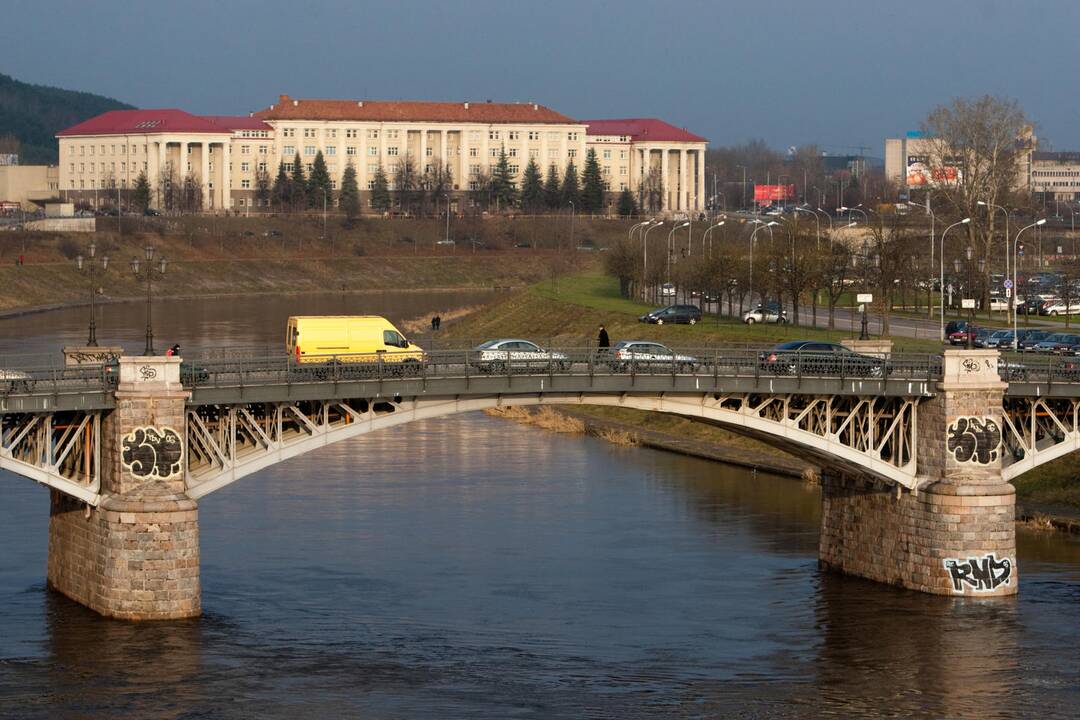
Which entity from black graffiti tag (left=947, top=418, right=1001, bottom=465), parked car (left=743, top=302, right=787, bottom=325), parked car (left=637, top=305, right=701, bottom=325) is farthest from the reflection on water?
parked car (left=637, top=305, right=701, bottom=325)

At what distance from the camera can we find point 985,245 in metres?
116

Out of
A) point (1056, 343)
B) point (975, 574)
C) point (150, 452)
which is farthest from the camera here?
point (1056, 343)

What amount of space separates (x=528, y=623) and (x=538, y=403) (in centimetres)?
652

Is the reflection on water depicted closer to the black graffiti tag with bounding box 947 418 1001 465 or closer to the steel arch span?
the steel arch span

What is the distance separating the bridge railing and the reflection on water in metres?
5.78

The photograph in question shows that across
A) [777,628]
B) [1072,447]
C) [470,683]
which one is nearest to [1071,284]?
[1072,447]

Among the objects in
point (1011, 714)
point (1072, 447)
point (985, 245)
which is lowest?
point (1011, 714)

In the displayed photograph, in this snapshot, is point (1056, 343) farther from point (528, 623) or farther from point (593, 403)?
point (528, 623)

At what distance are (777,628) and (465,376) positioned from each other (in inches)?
397

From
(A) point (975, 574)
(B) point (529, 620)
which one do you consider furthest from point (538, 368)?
(A) point (975, 574)

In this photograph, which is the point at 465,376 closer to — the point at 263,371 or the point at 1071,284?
the point at 263,371

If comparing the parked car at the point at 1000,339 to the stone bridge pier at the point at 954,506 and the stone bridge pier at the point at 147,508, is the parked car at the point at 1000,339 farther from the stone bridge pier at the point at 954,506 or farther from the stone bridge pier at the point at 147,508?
the stone bridge pier at the point at 147,508

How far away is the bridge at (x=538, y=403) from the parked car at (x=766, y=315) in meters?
49.4

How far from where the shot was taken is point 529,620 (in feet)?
162
